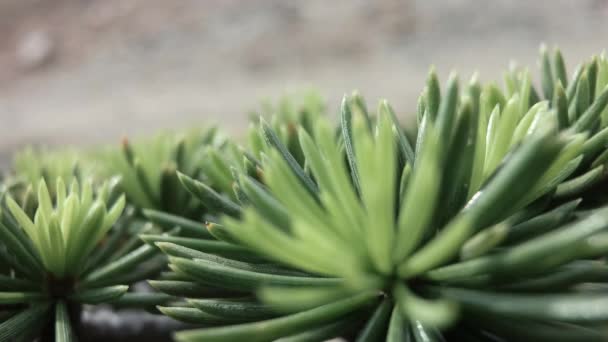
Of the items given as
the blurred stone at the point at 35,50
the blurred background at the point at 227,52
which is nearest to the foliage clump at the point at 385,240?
the blurred background at the point at 227,52

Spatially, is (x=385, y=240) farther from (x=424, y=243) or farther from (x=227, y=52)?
(x=227, y=52)

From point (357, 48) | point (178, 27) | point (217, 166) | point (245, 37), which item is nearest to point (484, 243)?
point (217, 166)

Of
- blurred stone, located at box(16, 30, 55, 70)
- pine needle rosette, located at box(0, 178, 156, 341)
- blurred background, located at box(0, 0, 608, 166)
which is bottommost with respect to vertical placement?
pine needle rosette, located at box(0, 178, 156, 341)

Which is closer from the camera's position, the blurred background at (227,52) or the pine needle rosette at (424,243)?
the pine needle rosette at (424,243)

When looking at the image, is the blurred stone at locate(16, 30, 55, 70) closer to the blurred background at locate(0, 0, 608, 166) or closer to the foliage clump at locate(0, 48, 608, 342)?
the blurred background at locate(0, 0, 608, 166)

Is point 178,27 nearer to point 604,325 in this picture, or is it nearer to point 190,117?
point 190,117

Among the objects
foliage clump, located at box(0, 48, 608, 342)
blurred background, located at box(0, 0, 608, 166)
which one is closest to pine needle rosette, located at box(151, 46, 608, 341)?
foliage clump, located at box(0, 48, 608, 342)

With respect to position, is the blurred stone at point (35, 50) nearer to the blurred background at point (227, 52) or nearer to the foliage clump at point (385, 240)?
the blurred background at point (227, 52)
